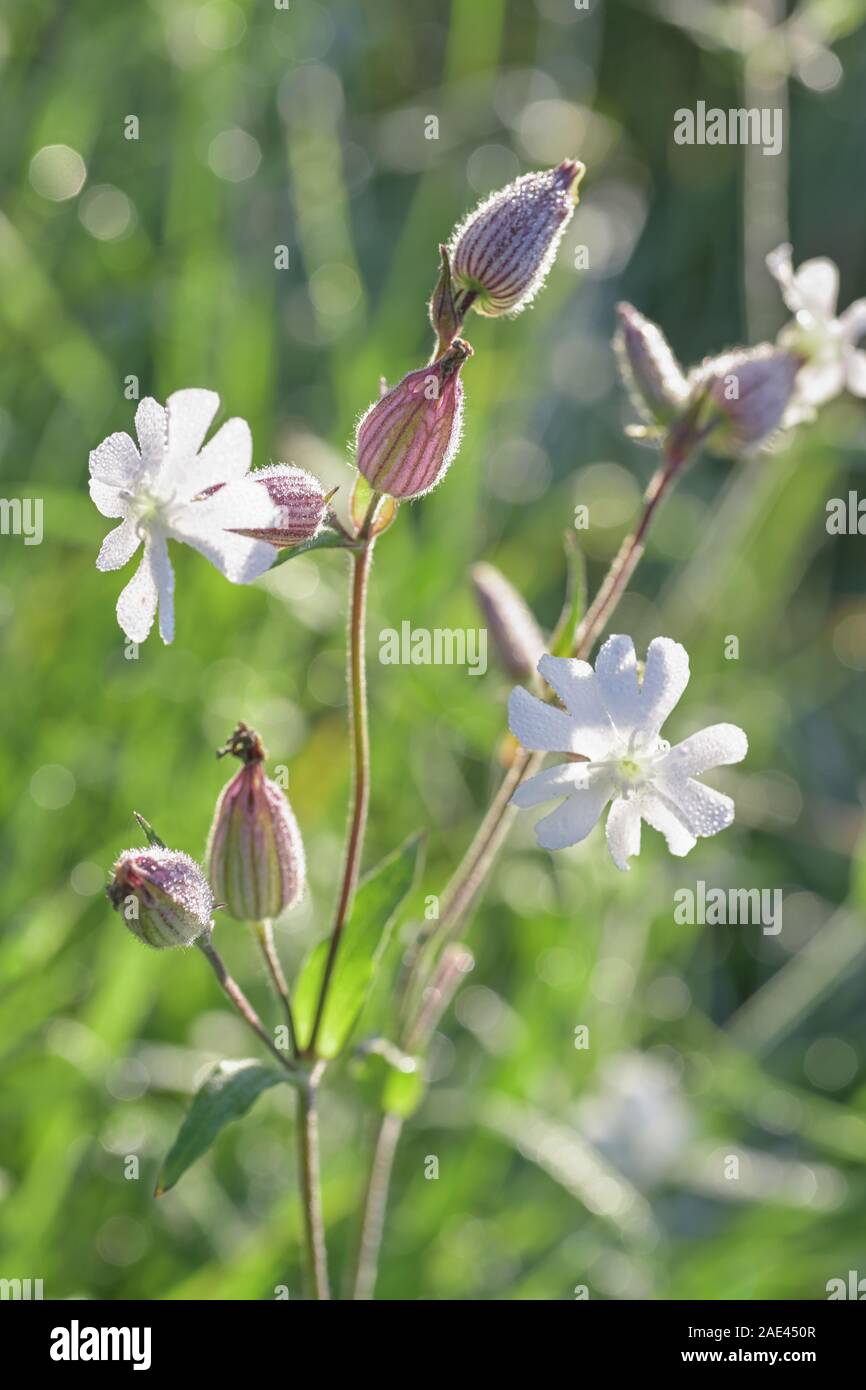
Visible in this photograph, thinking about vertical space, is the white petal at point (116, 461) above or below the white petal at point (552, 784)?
above

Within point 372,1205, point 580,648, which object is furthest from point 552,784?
point 372,1205

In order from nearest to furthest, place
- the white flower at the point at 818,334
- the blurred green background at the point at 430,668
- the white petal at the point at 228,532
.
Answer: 1. the white petal at the point at 228,532
2. the white flower at the point at 818,334
3. the blurred green background at the point at 430,668

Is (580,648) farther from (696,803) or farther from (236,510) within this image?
(236,510)

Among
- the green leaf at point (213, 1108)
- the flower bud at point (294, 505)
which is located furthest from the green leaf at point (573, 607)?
the green leaf at point (213, 1108)

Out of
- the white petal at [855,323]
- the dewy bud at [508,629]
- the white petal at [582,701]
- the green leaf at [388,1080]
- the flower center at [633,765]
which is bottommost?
the green leaf at [388,1080]

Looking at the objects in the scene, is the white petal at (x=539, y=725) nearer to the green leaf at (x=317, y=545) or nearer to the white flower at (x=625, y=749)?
the white flower at (x=625, y=749)

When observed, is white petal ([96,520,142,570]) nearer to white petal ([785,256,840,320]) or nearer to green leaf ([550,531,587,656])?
green leaf ([550,531,587,656])
